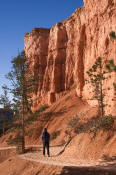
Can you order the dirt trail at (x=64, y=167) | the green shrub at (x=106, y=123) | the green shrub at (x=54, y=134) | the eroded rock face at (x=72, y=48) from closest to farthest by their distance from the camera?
the dirt trail at (x=64, y=167) → the green shrub at (x=106, y=123) → the eroded rock face at (x=72, y=48) → the green shrub at (x=54, y=134)

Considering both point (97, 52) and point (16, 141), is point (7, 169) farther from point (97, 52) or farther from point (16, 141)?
point (97, 52)

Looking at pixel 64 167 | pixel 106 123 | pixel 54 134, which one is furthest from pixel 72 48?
pixel 64 167

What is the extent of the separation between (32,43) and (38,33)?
7.74 feet

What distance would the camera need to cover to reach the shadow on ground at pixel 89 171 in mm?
8836

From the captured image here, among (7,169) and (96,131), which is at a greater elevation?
(96,131)

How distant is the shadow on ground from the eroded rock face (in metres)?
10.8

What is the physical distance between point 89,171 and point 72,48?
2769 centimetres

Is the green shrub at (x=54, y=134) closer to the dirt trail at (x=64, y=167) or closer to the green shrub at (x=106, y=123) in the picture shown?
the dirt trail at (x=64, y=167)

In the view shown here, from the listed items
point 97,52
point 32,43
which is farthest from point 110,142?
point 32,43

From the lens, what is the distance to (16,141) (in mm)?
19438

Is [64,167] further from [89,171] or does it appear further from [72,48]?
[72,48]

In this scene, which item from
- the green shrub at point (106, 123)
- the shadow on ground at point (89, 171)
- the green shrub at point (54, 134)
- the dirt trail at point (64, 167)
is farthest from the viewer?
the green shrub at point (54, 134)

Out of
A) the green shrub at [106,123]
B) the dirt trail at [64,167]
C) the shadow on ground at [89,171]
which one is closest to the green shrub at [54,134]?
the dirt trail at [64,167]

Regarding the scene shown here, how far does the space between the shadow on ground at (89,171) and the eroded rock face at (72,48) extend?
10.8 m
